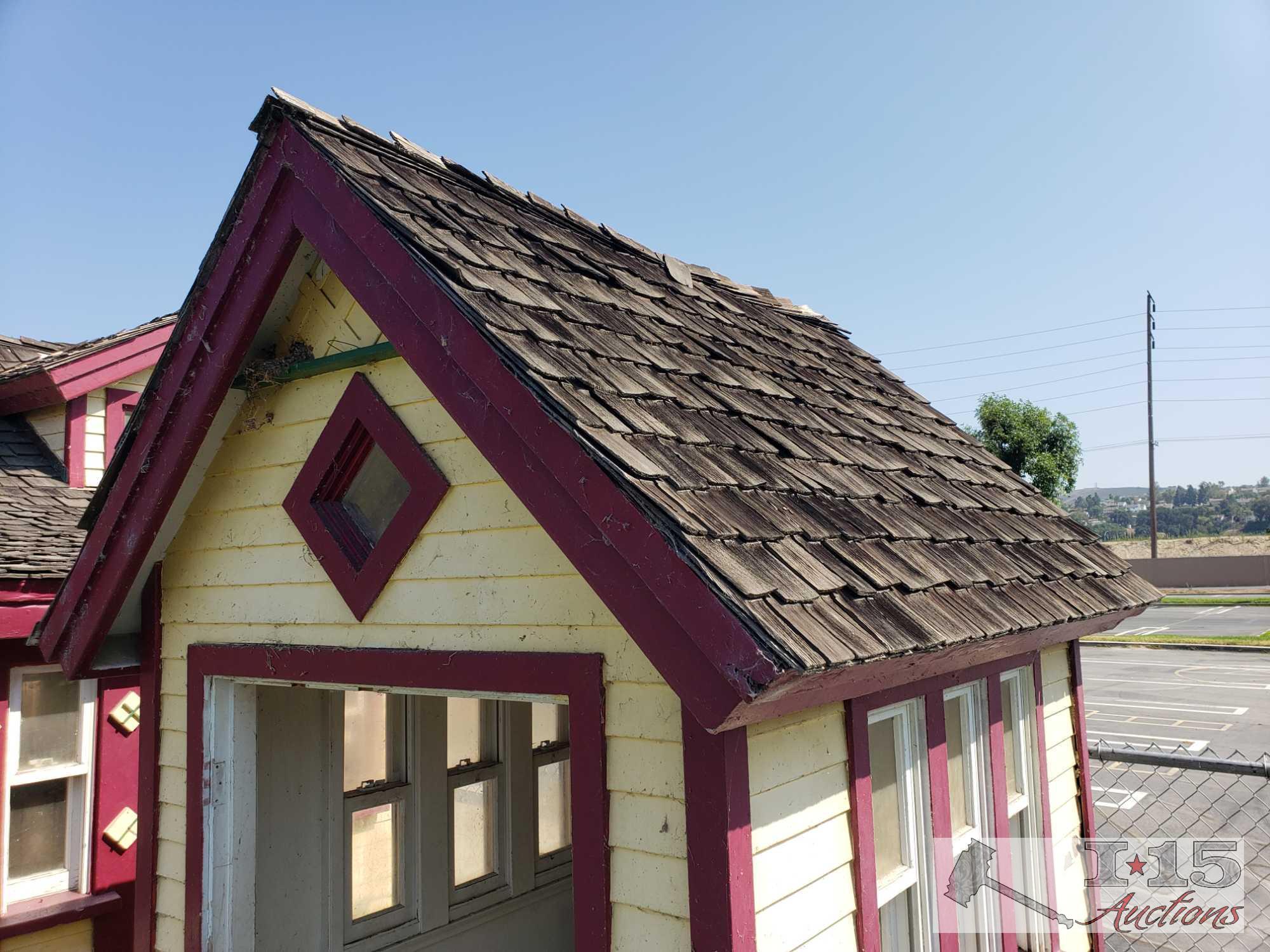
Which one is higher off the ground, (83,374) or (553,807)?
(83,374)

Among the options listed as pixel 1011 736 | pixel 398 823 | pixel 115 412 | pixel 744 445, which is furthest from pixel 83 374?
pixel 1011 736

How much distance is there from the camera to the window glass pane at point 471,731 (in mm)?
5406

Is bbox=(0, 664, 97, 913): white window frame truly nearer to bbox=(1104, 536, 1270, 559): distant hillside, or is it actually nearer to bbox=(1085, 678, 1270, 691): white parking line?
bbox=(1085, 678, 1270, 691): white parking line

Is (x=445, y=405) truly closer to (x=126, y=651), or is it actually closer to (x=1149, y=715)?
(x=126, y=651)

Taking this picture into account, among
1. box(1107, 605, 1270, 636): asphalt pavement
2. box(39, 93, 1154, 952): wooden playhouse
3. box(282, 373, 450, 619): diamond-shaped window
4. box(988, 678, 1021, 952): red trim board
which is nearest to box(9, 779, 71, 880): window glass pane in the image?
box(39, 93, 1154, 952): wooden playhouse

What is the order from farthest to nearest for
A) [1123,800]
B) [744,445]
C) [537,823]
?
[1123,800] < [537,823] < [744,445]

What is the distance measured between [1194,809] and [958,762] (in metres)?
8.49

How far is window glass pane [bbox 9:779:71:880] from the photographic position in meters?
6.04

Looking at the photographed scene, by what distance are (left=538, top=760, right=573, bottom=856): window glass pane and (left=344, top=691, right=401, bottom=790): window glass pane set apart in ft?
4.71

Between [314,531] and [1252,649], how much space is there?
24.7 meters

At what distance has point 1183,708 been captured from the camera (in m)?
15.6

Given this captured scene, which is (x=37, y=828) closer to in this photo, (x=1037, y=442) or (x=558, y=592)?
(x=558, y=592)

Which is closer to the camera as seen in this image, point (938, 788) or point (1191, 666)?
point (938, 788)

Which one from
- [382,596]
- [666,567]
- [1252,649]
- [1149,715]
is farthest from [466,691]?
[1252,649]
